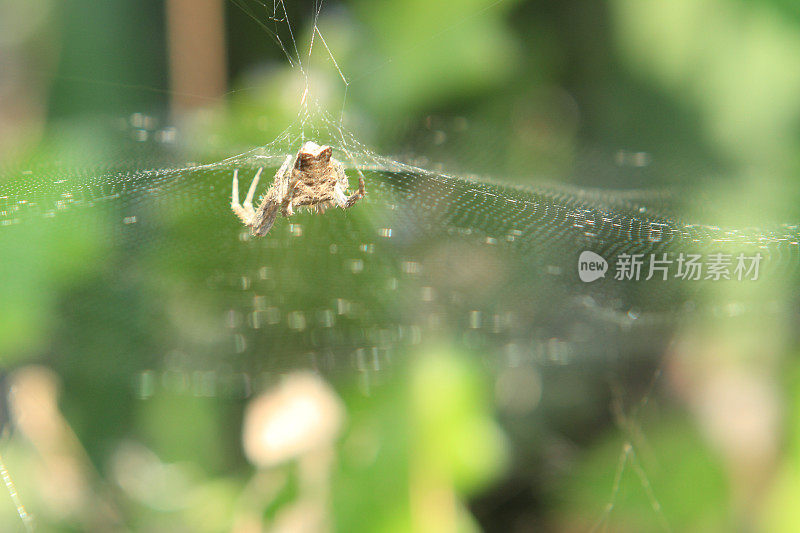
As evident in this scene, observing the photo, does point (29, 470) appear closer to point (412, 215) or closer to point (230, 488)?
point (230, 488)

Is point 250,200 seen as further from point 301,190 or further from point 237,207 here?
point 301,190

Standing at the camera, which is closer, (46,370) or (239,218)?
(239,218)

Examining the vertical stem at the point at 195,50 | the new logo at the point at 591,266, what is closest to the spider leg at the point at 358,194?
the new logo at the point at 591,266

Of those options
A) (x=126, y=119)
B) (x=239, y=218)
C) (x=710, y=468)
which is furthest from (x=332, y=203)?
→ (x=710, y=468)

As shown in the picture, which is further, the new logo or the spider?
the new logo

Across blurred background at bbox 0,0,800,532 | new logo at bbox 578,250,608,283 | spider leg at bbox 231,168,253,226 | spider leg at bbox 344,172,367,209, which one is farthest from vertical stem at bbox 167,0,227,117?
new logo at bbox 578,250,608,283

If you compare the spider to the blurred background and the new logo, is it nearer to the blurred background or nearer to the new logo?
the blurred background
